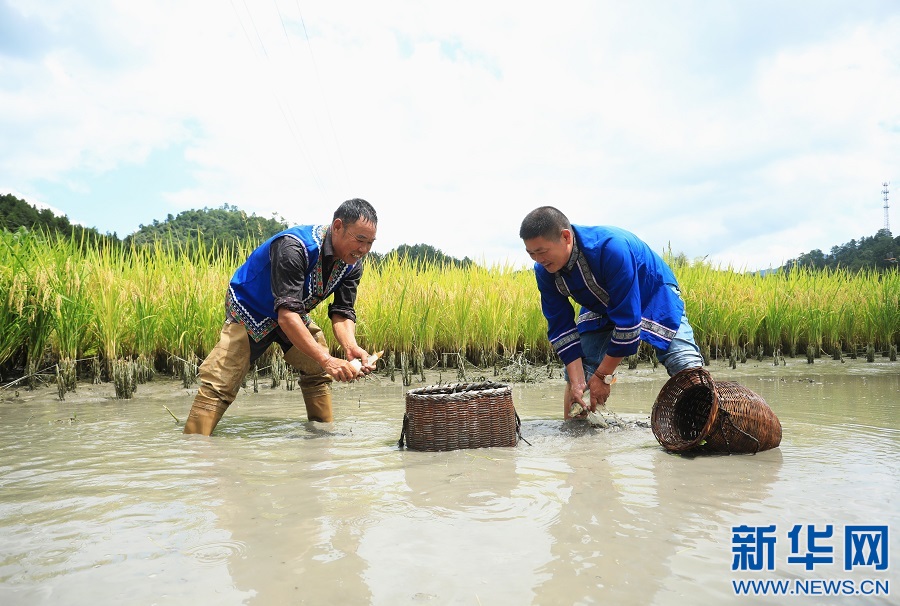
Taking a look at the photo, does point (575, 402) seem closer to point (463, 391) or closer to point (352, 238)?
point (463, 391)

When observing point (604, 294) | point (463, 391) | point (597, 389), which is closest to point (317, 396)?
point (463, 391)

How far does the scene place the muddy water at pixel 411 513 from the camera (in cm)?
166

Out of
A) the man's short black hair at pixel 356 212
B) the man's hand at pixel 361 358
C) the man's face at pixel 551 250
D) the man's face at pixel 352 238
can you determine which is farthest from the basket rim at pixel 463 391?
the man's short black hair at pixel 356 212

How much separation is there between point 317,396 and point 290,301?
976 mm

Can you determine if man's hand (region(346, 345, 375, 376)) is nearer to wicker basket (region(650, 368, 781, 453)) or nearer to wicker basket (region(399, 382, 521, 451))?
wicker basket (region(399, 382, 521, 451))

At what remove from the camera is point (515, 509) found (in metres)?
2.23

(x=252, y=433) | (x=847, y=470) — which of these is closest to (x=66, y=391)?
(x=252, y=433)

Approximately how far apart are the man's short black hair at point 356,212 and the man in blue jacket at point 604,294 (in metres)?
0.78

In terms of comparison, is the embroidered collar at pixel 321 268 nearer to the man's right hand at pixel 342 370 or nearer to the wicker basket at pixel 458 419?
the man's right hand at pixel 342 370

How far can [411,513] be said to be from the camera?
7.23ft

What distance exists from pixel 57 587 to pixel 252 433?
225cm

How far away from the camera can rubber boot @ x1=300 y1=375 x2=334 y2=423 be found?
416 centimetres

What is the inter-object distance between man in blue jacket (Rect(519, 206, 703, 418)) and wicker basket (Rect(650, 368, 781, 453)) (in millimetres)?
160

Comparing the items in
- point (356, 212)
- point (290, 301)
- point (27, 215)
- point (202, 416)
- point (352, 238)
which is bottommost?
point (202, 416)
